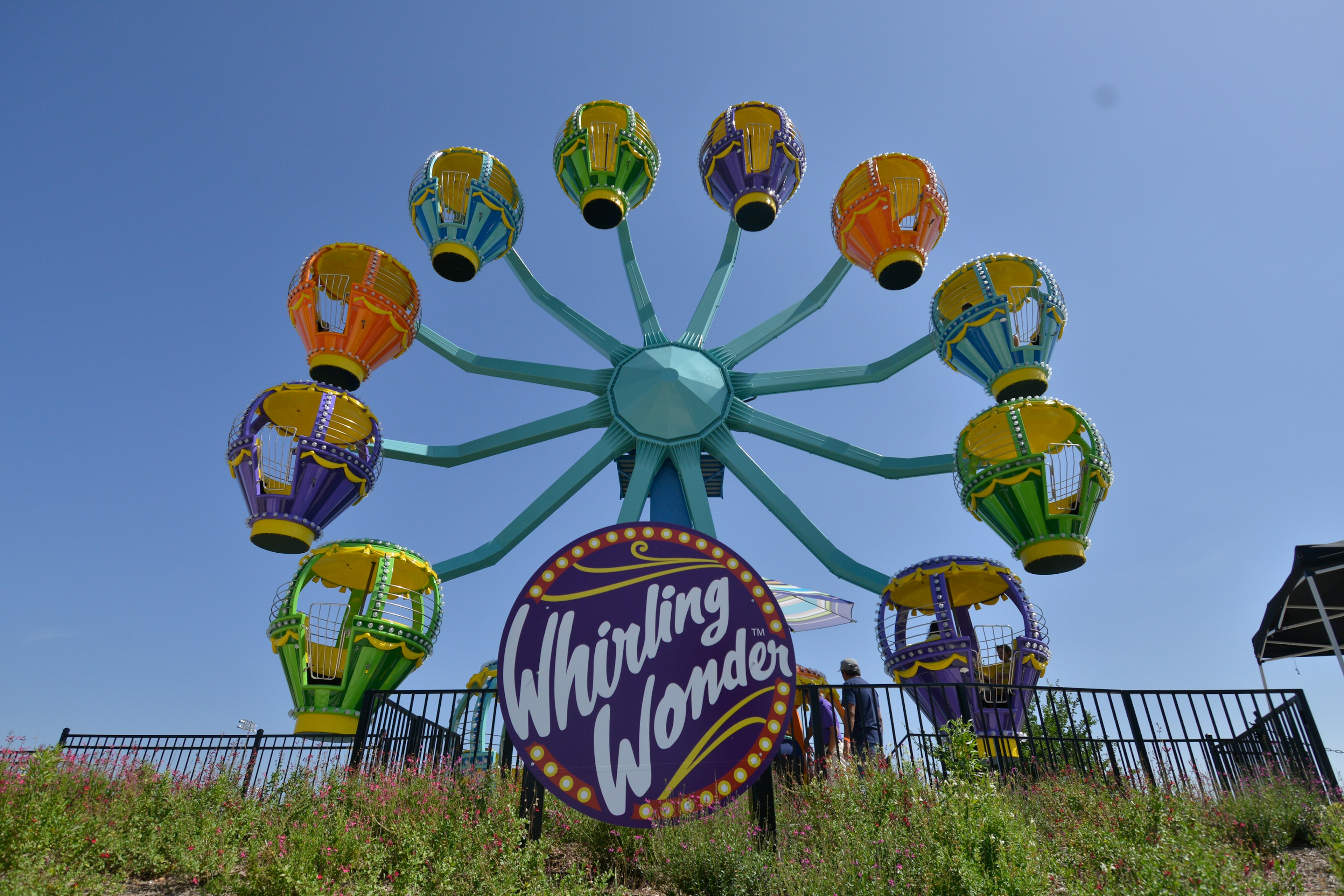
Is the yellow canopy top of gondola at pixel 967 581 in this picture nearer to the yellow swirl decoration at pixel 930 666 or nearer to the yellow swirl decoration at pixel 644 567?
the yellow swirl decoration at pixel 930 666

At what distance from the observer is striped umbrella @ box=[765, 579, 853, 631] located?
14.1m

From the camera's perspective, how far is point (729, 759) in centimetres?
580

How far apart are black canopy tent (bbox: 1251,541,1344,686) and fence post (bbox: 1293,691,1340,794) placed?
7.48 ft

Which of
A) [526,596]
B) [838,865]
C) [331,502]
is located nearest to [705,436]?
[331,502]

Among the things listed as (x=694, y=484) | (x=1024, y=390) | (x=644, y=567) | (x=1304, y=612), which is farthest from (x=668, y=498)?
(x=1304, y=612)

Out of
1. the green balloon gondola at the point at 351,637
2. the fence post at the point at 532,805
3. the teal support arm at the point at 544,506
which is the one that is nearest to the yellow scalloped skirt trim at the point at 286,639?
the green balloon gondola at the point at 351,637

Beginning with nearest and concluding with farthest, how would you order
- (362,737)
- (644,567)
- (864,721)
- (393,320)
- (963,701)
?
1. (644,567)
2. (963,701)
3. (362,737)
4. (864,721)
5. (393,320)

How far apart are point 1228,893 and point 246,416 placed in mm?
13053

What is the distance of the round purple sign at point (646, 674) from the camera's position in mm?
5723

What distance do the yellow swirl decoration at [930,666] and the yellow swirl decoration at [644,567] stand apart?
537 cm

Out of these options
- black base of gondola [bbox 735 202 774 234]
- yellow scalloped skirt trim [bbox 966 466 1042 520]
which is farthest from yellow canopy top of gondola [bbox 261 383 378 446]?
yellow scalloped skirt trim [bbox 966 466 1042 520]

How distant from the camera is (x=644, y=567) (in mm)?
6371

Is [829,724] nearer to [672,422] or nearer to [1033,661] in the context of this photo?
[1033,661]

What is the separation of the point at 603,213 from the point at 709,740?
464 inches
